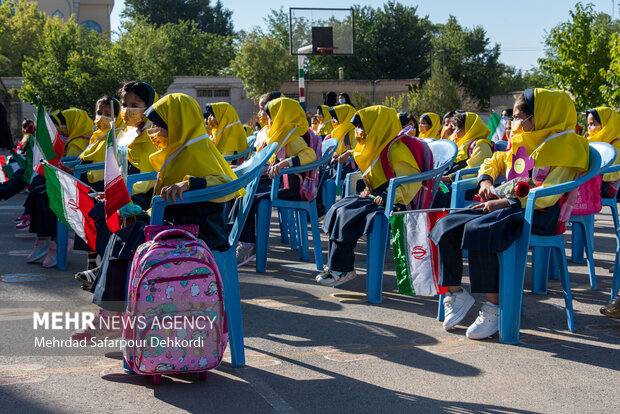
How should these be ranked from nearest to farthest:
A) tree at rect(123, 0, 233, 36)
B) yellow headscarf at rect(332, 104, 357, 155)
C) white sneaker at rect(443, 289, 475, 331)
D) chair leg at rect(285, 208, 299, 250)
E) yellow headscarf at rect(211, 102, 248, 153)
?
1. white sneaker at rect(443, 289, 475, 331)
2. chair leg at rect(285, 208, 299, 250)
3. yellow headscarf at rect(211, 102, 248, 153)
4. yellow headscarf at rect(332, 104, 357, 155)
5. tree at rect(123, 0, 233, 36)

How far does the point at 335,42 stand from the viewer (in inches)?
771

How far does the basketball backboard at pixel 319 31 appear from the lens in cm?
1916

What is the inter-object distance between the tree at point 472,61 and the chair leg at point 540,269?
53996 mm

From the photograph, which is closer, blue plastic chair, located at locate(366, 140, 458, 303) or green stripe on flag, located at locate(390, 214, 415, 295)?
green stripe on flag, located at locate(390, 214, 415, 295)

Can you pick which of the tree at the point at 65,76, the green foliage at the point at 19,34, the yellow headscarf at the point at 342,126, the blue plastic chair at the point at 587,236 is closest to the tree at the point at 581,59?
the yellow headscarf at the point at 342,126

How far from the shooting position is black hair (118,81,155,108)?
188 inches

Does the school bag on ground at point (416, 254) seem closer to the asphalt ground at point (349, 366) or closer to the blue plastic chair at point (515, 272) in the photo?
the asphalt ground at point (349, 366)

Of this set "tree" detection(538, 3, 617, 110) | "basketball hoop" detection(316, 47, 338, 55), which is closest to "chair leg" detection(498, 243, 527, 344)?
"tree" detection(538, 3, 617, 110)

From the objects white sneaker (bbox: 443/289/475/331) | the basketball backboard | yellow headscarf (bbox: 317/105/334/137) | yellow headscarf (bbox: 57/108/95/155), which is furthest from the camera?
the basketball backboard

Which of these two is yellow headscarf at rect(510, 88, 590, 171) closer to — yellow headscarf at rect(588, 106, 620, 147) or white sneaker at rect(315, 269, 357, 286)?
white sneaker at rect(315, 269, 357, 286)

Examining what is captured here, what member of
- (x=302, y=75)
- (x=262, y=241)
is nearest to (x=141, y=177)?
(x=262, y=241)

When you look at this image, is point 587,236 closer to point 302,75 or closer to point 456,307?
point 456,307

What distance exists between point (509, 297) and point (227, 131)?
4816 millimetres

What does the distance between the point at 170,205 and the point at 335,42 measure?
16439 millimetres
